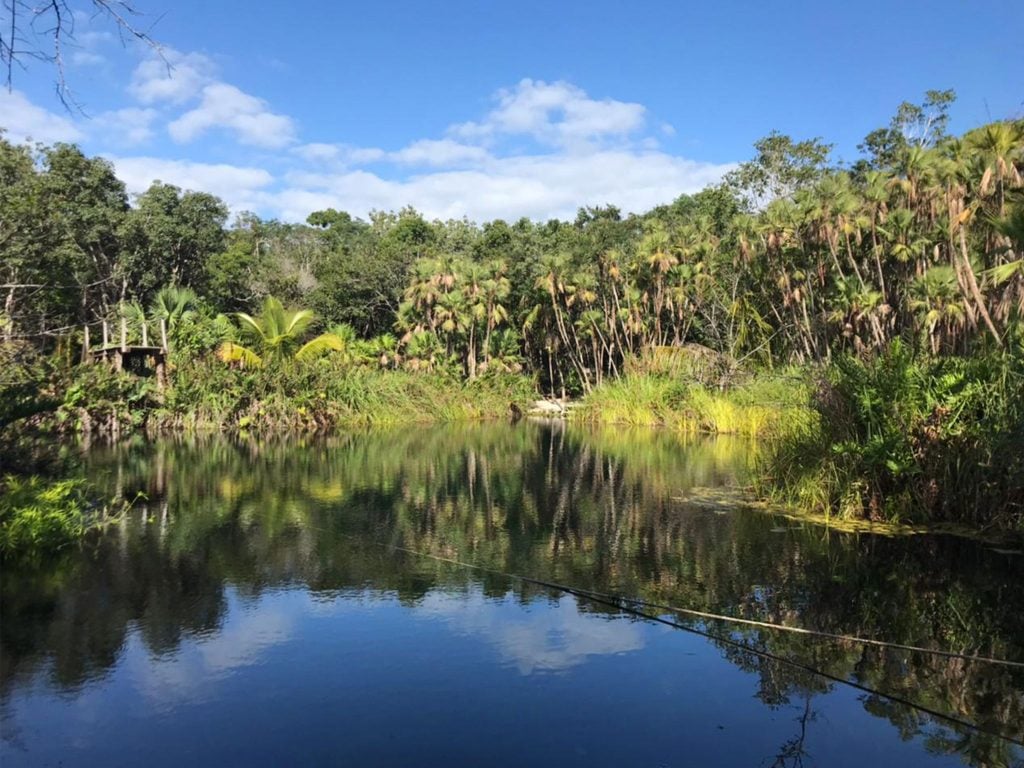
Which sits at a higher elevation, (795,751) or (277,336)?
(277,336)

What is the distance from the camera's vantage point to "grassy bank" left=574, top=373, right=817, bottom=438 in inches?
851

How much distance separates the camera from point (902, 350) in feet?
30.3

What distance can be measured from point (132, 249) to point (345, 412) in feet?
39.4

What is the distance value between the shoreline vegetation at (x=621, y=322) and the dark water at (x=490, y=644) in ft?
4.05

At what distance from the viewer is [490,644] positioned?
5797mm

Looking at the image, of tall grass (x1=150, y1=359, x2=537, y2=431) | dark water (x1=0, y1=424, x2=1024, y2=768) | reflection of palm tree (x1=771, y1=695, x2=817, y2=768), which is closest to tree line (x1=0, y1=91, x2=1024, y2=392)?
tall grass (x1=150, y1=359, x2=537, y2=431)

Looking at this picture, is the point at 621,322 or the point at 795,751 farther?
the point at 621,322

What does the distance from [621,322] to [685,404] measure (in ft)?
30.0

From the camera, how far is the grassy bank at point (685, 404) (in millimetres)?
21609

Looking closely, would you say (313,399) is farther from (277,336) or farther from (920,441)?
(920,441)

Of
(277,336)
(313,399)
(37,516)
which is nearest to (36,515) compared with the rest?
(37,516)

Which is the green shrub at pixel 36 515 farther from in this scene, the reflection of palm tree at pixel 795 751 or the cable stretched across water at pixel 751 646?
the reflection of palm tree at pixel 795 751

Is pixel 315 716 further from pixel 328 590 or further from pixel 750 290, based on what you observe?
pixel 750 290

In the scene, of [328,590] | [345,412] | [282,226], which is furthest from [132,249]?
[282,226]
